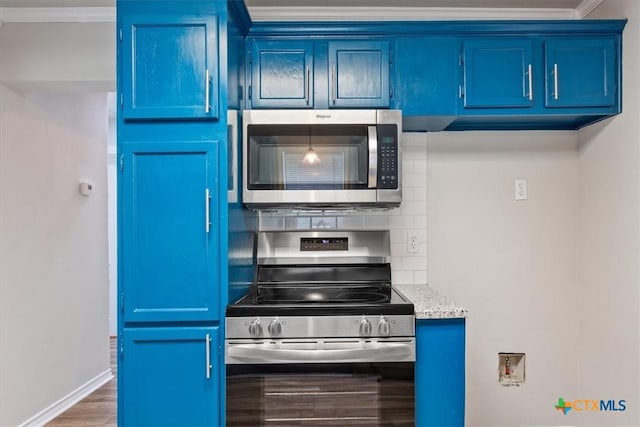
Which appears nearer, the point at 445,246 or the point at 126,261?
the point at 126,261

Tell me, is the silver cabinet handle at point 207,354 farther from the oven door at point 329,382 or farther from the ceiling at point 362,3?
the ceiling at point 362,3

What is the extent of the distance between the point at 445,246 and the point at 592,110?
1.03 m

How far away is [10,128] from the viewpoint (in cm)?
258

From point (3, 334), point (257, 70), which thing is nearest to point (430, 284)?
point (257, 70)

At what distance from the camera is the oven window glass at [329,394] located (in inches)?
72.2

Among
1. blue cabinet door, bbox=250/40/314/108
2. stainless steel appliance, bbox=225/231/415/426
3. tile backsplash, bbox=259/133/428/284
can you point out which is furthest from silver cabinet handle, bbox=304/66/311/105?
stainless steel appliance, bbox=225/231/415/426

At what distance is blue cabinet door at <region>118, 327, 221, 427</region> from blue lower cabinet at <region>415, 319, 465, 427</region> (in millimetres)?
875

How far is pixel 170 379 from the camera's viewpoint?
6.14 feet

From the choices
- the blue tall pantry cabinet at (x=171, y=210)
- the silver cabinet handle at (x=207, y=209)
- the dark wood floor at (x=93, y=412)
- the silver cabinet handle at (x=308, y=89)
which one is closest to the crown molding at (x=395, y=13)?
the silver cabinet handle at (x=308, y=89)

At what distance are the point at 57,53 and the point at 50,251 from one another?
4.24ft

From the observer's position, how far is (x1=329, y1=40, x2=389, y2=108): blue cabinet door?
7.32 feet

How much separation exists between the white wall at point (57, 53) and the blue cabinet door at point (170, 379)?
154 cm

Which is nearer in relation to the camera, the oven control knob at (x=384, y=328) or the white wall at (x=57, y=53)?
the oven control knob at (x=384, y=328)

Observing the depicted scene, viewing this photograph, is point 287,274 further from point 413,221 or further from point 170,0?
point 170,0
